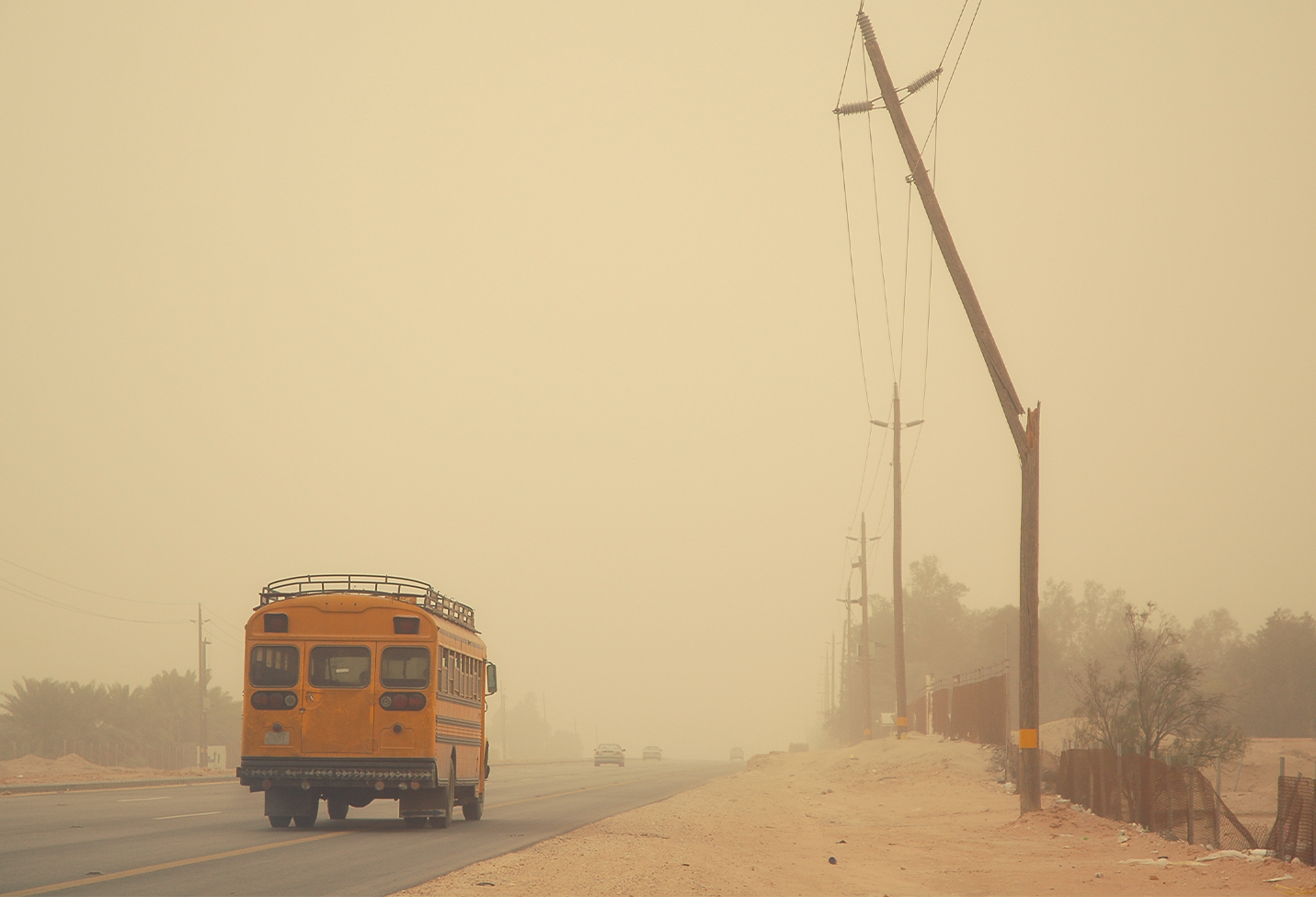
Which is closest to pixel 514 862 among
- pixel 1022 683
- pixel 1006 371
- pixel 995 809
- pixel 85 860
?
pixel 85 860

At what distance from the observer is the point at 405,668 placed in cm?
1812

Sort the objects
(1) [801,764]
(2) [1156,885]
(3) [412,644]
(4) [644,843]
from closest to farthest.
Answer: (2) [1156,885] < (4) [644,843] < (3) [412,644] < (1) [801,764]

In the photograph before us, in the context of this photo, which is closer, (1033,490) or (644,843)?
(644,843)

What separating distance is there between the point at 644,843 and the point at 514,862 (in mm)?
3049

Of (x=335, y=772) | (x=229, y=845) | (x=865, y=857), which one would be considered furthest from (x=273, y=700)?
(x=865, y=857)

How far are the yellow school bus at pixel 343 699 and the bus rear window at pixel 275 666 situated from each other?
0.01 meters

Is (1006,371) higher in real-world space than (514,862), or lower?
higher

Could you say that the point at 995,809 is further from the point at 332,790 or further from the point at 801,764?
the point at 801,764

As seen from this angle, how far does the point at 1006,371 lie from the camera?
71.8ft

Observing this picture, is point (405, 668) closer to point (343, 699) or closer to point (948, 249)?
point (343, 699)

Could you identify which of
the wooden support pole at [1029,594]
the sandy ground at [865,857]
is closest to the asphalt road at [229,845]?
the sandy ground at [865,857]

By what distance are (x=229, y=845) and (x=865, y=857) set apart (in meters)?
Result: 7.99

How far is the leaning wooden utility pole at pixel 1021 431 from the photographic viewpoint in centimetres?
2155

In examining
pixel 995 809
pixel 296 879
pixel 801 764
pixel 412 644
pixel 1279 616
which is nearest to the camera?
pixel 296 879
